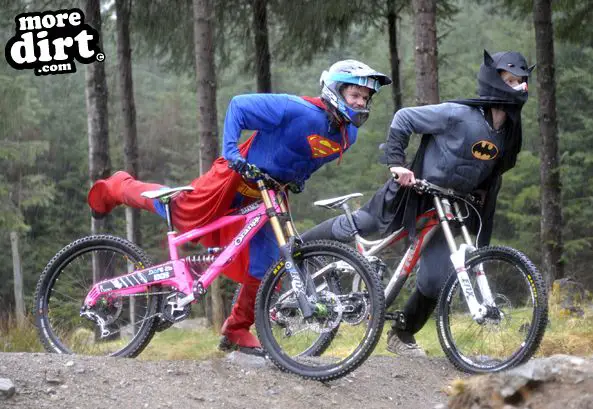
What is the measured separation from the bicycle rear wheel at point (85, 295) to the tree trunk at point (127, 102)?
9.26m

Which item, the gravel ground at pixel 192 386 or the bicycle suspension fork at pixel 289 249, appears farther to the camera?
the bicycle suspension fork at pixel 289 249

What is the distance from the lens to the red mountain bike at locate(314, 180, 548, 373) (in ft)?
16.9

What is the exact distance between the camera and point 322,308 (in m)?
5.10

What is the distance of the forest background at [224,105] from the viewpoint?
1535cm

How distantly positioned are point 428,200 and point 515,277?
760 mm

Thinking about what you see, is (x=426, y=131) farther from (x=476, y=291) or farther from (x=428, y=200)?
(x=476, y=291)

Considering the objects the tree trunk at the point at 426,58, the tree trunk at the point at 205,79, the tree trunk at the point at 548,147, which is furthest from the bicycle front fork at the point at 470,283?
the tree trunk at the point at 548,147

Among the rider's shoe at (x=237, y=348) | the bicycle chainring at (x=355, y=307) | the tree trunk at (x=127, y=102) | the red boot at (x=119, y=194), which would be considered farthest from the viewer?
the tree trunk at (x=127, y=102)

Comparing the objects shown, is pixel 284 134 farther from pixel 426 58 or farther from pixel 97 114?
pixel 97 114

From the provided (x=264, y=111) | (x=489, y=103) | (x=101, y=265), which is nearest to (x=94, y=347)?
(x=101, y=265)

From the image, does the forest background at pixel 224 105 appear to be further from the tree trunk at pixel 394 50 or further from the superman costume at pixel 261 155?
the superman costume at pixel 261 155

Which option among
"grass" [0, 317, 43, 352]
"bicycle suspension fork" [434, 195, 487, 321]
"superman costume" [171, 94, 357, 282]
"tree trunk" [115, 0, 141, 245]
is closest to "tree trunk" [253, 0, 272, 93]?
"tree trunk" [115, 0, 141, 245]

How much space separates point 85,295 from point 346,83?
2.33 m

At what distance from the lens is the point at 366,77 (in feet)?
17.5
